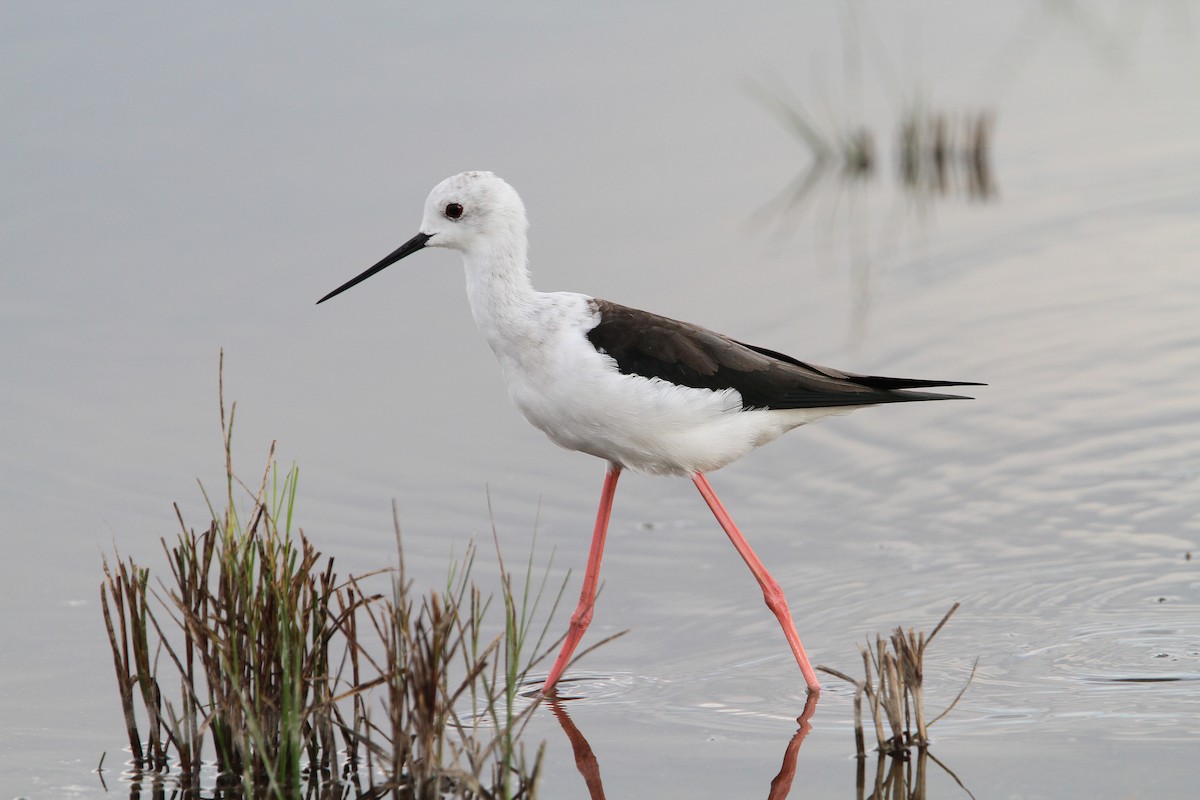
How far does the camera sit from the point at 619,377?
5344mm

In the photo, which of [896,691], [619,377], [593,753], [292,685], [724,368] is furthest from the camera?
[724,368]

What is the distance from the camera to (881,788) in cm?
461

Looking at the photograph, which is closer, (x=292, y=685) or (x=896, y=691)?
(x=292, y=685)

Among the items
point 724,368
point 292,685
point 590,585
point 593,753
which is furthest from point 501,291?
point 292,685

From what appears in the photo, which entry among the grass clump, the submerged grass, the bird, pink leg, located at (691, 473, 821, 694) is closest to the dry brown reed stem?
the grass clump

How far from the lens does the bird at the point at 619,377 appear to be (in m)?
5.36

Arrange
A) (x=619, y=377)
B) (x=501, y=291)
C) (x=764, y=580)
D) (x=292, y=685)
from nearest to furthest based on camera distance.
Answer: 1. (x=292, y=685)
2. (x=619, y=377)
3. (x=501, y=291)
4. (x=764, y=580)

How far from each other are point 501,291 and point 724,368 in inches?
31.9

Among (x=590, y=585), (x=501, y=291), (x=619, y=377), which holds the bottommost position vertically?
(x=590, y=585)

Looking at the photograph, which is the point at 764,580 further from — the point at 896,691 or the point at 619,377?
the point at 896,691

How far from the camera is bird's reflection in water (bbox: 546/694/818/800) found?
4730 mm

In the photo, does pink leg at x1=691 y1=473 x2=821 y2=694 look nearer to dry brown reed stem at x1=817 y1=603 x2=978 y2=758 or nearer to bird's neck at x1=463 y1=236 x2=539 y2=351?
A: dry brown reed stem at x1=817 y1=603 x2=978 y2=758

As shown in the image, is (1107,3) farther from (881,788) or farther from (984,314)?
(881,788)

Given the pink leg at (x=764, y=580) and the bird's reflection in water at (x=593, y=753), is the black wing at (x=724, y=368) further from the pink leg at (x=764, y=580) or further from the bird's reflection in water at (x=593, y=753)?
the bird's reflection in water at (x=593, y=753)
